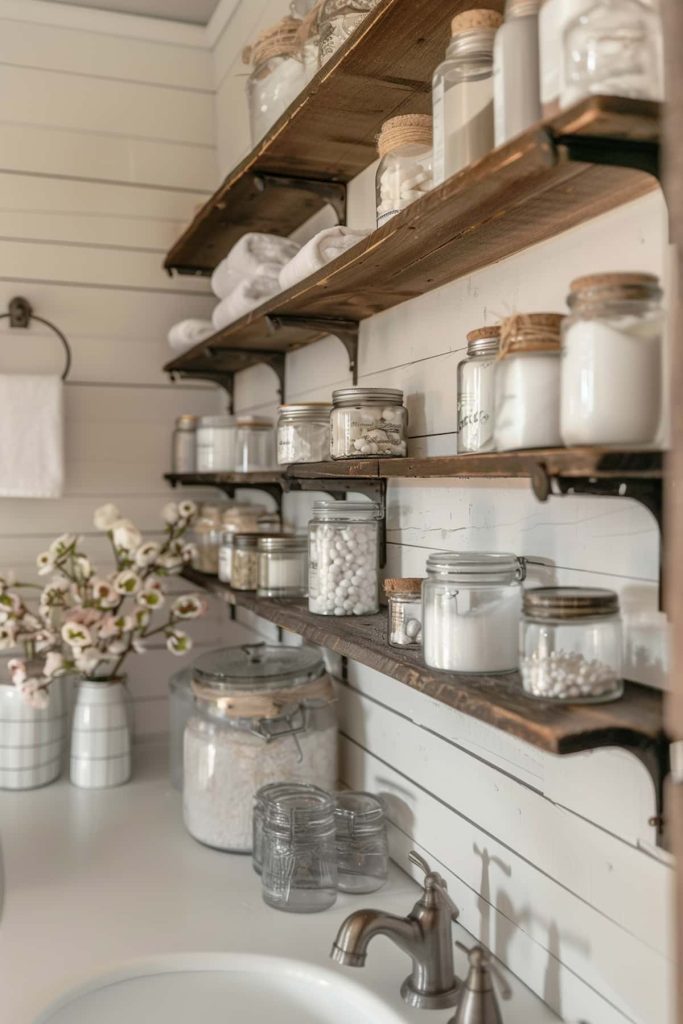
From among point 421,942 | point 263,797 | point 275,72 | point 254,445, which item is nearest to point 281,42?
point 275,72

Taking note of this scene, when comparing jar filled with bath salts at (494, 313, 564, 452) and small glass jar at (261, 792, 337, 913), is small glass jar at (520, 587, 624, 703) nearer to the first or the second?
jar filled with bath salts at (494, 313, 564, 452)

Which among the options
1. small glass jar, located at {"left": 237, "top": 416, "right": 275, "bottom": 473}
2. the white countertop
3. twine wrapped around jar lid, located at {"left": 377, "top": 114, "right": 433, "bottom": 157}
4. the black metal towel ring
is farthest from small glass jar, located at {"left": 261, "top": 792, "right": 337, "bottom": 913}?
the black metal towel ring

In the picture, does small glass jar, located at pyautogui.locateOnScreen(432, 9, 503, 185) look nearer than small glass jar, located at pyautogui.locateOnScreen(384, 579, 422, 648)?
Yes

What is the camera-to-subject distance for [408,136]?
114 centimetres

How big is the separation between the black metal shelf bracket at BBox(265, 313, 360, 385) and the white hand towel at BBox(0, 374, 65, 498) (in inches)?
31.7

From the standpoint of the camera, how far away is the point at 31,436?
86.1 inches

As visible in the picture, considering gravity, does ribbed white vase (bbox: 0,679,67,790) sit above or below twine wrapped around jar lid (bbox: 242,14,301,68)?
below

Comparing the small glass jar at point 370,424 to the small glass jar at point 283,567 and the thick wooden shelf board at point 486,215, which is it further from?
the small glass jar at point 283,567

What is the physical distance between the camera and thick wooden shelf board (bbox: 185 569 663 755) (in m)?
0.79

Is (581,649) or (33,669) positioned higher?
(581,649)

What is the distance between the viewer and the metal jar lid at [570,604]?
0.86m

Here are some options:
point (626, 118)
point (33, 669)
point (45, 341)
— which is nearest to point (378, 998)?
point (626, 118)

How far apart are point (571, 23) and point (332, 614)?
854mm

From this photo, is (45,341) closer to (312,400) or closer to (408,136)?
(312,400)
